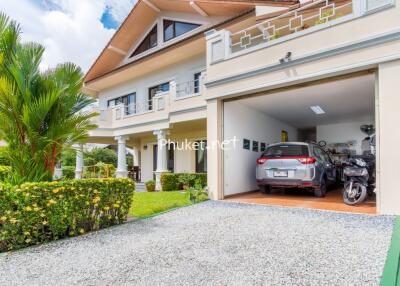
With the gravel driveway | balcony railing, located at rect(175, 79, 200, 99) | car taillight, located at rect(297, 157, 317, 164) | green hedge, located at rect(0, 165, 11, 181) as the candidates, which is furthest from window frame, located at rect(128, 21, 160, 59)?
the gravel driveway

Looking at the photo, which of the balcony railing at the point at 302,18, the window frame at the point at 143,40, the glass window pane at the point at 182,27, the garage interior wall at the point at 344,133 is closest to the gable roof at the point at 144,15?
the window frame at the point at 143,40

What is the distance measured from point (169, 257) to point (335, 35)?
5.95 m

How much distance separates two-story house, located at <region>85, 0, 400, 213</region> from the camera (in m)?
5.63

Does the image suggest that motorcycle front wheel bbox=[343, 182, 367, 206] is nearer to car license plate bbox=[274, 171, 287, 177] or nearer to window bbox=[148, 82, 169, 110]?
car license plate bbox=[274, 171, 287, 177]

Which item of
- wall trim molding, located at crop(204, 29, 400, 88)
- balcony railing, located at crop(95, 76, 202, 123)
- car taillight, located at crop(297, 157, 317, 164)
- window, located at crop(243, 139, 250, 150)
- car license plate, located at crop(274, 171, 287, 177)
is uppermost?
balcony railing, located at crop(95, 76, 202, 123)

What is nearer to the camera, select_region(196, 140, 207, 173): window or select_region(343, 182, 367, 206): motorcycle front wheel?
select_region(343, 182, 367, 206): motorcycle front wheel

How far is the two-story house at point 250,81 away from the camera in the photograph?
18.5ft

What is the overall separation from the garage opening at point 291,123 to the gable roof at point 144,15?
4394mm

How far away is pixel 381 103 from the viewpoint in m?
5.51

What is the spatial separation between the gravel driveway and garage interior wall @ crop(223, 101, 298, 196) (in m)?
3.10

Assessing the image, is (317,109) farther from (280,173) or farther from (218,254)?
(218,254)

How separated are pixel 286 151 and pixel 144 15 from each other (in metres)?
13.2

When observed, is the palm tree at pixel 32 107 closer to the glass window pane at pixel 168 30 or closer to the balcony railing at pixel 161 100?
the balcony railing at pixel 161 100

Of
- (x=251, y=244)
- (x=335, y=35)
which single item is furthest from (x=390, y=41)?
(x=251, y=244)
